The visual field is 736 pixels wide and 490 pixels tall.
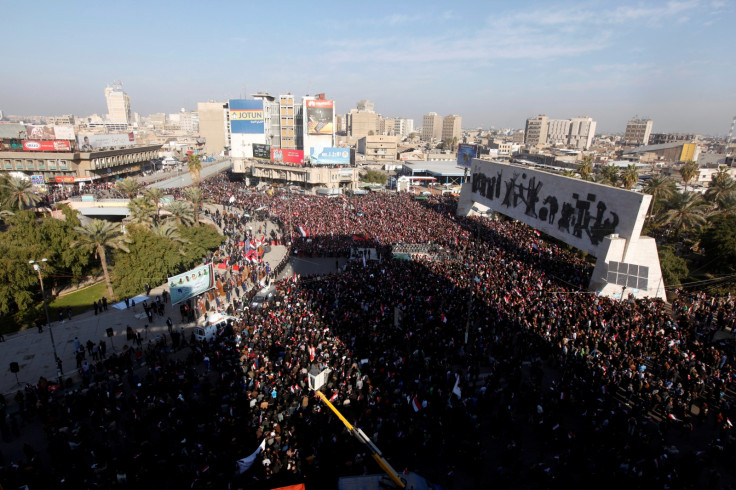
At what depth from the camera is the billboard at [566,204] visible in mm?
22141

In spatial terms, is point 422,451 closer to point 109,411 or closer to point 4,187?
point 109,411

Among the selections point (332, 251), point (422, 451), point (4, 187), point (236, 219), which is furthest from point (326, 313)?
point (4, 187)

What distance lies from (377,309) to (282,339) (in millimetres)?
4831

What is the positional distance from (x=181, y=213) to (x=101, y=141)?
4937cm

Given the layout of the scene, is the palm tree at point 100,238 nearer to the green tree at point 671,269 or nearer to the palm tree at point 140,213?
the palm tree at point 140,213

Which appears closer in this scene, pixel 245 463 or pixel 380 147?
pixel 245 463

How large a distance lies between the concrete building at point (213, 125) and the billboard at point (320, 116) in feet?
260

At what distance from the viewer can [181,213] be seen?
33656 mm

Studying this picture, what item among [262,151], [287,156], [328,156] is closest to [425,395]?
[328,156]

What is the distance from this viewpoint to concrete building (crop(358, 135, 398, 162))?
110812 mm

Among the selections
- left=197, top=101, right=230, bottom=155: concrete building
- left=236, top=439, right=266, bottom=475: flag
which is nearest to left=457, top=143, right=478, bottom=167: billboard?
left=236, top=439, right=266, bottom=475: flag

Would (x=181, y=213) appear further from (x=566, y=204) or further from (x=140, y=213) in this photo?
(x=566, y=204)

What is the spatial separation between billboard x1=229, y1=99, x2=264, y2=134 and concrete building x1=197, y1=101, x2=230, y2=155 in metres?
66.1

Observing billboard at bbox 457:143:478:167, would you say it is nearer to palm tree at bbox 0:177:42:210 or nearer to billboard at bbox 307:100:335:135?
billboard at bbox 307:100:335:135
